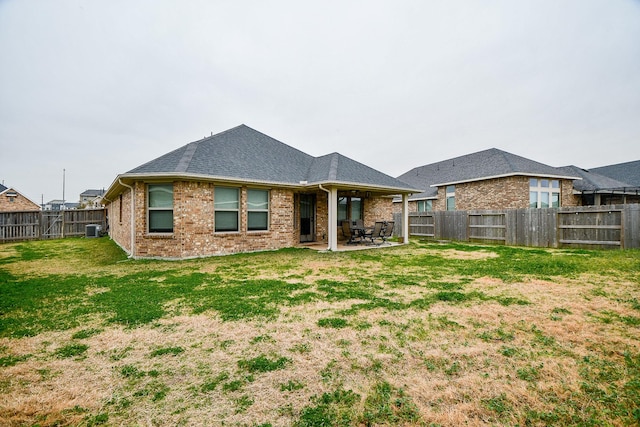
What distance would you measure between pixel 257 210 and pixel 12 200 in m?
40.8

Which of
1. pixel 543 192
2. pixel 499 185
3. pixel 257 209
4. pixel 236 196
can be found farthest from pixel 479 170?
pixel 236 196

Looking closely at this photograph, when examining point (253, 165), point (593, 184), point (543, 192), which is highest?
point (593, 184)

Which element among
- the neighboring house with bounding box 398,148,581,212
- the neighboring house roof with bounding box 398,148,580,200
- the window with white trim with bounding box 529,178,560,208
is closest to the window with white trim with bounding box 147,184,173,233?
the neighboring house with bounding box 398,148,581,212

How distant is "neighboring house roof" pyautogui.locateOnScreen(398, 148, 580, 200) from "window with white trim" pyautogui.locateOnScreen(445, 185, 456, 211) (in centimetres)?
60

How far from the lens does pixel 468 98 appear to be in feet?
61.5

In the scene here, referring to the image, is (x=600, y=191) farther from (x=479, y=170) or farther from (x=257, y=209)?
(x=257, y=209)

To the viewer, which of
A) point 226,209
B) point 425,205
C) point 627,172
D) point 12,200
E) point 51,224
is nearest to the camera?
point 226,209

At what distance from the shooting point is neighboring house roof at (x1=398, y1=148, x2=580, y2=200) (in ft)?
59.3

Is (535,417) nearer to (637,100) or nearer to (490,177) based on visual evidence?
(490,177)

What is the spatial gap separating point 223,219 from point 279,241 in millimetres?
2527

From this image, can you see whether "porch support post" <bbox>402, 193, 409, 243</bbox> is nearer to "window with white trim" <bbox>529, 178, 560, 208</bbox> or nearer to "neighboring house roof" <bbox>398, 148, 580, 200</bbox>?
"neighboring house roof" <bbox>398, 148, 580, 200</bbox>

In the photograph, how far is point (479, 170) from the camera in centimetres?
1998

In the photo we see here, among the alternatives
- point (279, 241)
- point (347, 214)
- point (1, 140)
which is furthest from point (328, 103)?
point (1, 140)

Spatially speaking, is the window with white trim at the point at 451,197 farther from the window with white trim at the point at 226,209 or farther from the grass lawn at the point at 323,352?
the window with white trim at the point at 226,209
